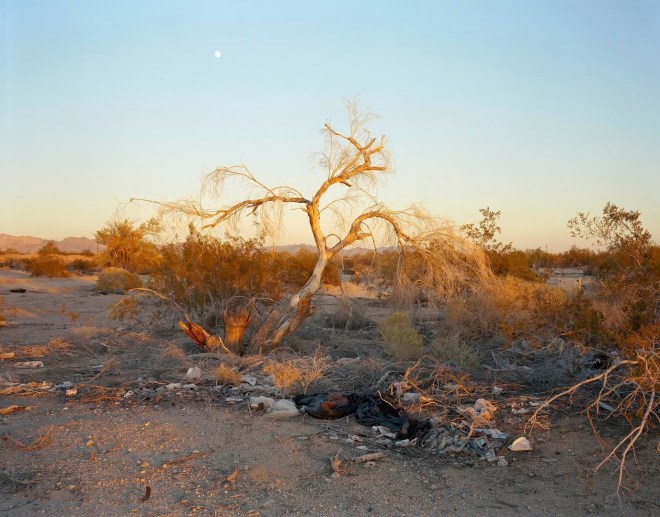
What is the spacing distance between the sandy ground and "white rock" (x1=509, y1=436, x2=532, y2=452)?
86 millimetres

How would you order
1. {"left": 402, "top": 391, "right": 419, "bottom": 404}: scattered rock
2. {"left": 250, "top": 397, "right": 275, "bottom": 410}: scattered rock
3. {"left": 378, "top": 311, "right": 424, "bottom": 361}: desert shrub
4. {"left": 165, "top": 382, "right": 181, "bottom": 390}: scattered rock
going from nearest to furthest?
{"left": 402, "top": 391, "right": 419, "bottom": 404}: scattered rock, {"left": 250, "top": 397, "right": 275, "bottom": 410}: scattered rock, {"left": 165, "top": 382, "right": 181, "bottom": 390}: scattered rock, {"left": 378, "top": 311, "right": 424, "bottom": 361}: desert shrub

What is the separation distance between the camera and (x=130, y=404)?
813cm

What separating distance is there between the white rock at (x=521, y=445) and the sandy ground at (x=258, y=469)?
9 cm

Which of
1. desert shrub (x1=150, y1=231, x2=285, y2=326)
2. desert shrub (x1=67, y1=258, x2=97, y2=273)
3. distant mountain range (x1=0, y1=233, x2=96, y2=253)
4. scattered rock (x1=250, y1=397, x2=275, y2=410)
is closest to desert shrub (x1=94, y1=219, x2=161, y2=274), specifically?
desert shrub (x1=67, y1=258, x2=97, y2=273)

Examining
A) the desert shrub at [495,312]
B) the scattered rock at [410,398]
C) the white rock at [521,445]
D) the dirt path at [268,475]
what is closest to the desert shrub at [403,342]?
the desert shrub at [495,312]

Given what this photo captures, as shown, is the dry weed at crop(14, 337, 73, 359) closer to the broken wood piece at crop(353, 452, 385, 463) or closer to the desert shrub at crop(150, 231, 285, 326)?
the desert shrub at crop(150, 231, 285, 326)

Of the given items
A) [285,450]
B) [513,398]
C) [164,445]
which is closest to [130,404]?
[164,445]

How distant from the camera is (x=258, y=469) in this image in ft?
19.2

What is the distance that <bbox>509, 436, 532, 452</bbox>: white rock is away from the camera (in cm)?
624

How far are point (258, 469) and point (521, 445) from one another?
2618 mm

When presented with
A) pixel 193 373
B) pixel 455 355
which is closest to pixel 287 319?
pixel 193 373

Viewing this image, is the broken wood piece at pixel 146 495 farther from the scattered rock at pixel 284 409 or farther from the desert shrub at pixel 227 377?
the desert shrub at pixel 227 377

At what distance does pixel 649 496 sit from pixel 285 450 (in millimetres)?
3324

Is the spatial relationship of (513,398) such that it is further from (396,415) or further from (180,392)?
(180,392)
